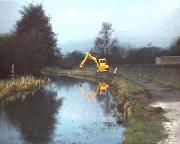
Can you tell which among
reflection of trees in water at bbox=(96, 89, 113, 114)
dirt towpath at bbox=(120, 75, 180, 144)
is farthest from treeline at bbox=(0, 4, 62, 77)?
dirt towpath at bbox=(120, 75, 180, 144)

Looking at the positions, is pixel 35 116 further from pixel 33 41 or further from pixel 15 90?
pixel 33 41

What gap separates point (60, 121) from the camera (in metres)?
21.1

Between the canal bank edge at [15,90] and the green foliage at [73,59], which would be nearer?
the canal bank edge at [15,90]

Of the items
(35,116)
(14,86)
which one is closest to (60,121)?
(35,116)

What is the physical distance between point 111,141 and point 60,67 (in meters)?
64.8

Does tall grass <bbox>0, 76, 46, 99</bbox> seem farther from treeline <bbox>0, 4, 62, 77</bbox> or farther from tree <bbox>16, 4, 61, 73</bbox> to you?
tree <bbox>16, 4, 61, 73</bbox>

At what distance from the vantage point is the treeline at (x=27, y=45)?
44969mm

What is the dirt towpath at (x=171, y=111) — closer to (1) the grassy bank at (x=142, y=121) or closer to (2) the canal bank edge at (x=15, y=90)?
(1) the grassy bank at (x=142, y=121)

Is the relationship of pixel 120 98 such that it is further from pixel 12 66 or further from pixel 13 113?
pixel 12 66

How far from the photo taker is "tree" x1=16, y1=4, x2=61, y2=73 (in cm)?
4944

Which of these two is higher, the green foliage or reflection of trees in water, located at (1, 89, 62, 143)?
the green foliage

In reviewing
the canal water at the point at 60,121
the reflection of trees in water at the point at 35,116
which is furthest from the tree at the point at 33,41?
the canal water at the point at 60,121

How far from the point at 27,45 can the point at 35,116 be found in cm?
2784

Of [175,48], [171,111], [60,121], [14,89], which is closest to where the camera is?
[171,111]
